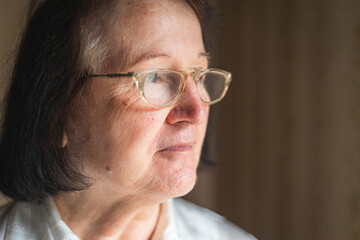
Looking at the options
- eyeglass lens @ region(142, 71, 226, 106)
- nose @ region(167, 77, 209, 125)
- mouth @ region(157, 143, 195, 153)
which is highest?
eyeglass lens @ region(142, 71, 226, 106)

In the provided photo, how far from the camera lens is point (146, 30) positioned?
0.95 meters

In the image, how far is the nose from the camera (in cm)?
98

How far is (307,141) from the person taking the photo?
2.02 metres

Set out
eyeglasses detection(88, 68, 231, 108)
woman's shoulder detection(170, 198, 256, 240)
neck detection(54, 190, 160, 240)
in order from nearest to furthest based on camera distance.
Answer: eyeglasses detection(88, 68, 231, 108)
neck detection(54, 190, 160, 240)
woman's shoulder detection(170, 198, 256, 240)

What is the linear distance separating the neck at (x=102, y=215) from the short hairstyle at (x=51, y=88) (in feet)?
0.19

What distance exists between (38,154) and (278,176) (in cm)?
154

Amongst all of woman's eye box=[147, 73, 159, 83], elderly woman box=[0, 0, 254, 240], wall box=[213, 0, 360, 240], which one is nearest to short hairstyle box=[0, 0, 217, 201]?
elderly woman box=[0, 0, 254, 240]

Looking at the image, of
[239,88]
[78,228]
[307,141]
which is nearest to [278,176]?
[307,141]

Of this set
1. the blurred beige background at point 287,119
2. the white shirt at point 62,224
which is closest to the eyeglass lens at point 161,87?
the white shirt at point 62,224

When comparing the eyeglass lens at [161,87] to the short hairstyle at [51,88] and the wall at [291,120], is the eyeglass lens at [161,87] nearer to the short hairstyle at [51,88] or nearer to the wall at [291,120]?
the short hairstyle at [51,88]

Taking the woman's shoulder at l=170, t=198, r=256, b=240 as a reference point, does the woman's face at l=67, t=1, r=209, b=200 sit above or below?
above

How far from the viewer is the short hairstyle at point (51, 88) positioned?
0.98 meters

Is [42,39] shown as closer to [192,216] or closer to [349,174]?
[192,216]

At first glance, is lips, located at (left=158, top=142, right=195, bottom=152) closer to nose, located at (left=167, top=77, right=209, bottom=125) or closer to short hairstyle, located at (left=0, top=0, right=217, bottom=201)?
nose, located at (left=167, top=77, right=209, bottom=125)
